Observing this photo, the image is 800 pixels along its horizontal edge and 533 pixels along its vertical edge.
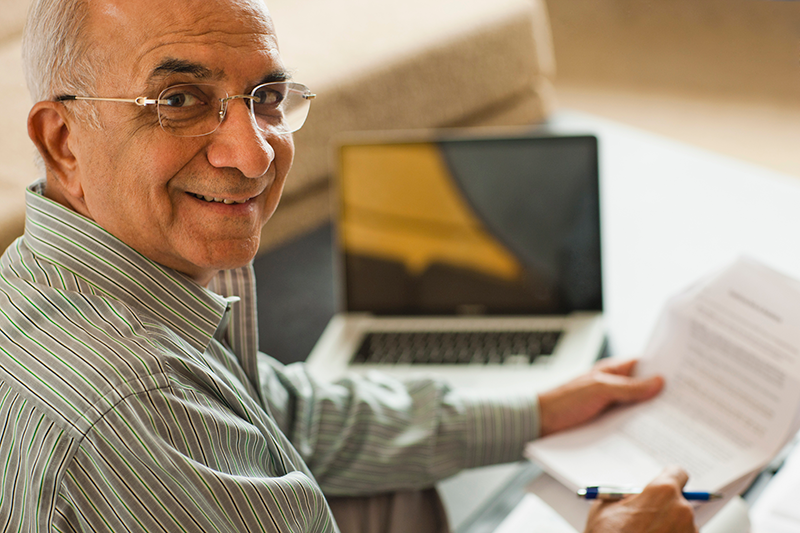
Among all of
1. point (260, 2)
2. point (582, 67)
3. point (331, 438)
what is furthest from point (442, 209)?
point (582, 67)

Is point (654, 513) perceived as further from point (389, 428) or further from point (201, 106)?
point (201, 106)

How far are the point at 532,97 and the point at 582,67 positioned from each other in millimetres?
1347

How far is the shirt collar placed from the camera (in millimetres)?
722

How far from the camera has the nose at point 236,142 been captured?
717 mm

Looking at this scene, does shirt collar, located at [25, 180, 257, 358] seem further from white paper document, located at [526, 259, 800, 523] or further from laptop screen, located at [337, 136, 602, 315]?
laptop screen, located at [337, 136, 602, 315]

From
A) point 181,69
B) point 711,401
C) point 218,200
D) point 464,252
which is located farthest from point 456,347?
point 181,69

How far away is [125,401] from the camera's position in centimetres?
63

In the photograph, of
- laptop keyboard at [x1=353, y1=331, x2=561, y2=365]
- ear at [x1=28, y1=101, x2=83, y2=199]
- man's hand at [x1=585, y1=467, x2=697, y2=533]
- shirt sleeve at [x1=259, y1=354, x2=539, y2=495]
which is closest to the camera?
ear at [x1=28, y1=101, x2=83, y2=199]

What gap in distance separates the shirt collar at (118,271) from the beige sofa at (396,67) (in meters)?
0.64

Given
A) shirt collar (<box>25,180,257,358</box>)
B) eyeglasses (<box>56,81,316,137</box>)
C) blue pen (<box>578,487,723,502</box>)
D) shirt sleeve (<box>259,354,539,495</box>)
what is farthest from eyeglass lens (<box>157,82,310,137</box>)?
blue pen (<box>578,487,723,502</box>)

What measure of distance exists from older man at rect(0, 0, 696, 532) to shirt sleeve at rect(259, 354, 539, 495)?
0.17m

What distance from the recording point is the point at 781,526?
917 millimetres

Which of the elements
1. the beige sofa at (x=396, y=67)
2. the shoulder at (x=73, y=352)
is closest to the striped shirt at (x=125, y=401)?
the shoulder at (x=73, y=352)

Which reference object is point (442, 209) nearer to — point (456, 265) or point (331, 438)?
point (456, 265)
